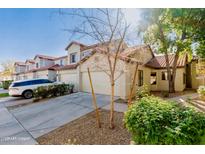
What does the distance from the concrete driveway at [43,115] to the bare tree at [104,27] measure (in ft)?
3.75

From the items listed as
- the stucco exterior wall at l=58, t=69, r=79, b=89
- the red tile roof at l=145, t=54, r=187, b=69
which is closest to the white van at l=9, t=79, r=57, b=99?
the stucco exterior wall at l=58, t=69, r=79, b=89

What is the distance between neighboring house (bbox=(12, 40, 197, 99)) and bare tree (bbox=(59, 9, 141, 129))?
66 millimetres

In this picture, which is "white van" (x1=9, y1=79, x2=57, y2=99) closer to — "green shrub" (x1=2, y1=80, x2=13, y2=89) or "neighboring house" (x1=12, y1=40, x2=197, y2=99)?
"green shrub" (x1=2, y1=80, x2=13, y2=89)

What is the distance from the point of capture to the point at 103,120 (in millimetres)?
3713

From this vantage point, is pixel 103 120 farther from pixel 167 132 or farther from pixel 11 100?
pixel 11 100

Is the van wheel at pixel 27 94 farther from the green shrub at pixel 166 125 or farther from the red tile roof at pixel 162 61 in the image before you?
the red tile roof at pixel 162 61

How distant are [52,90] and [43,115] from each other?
1.95 m

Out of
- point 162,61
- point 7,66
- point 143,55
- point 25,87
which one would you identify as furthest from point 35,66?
point 162,61

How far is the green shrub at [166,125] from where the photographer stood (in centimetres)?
219

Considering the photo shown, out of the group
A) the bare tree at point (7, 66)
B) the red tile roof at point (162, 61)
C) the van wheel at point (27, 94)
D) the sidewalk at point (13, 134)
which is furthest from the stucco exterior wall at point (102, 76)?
the sidewalk at point (13, 134)

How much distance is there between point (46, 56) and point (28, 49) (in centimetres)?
43

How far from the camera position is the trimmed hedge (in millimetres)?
5498
